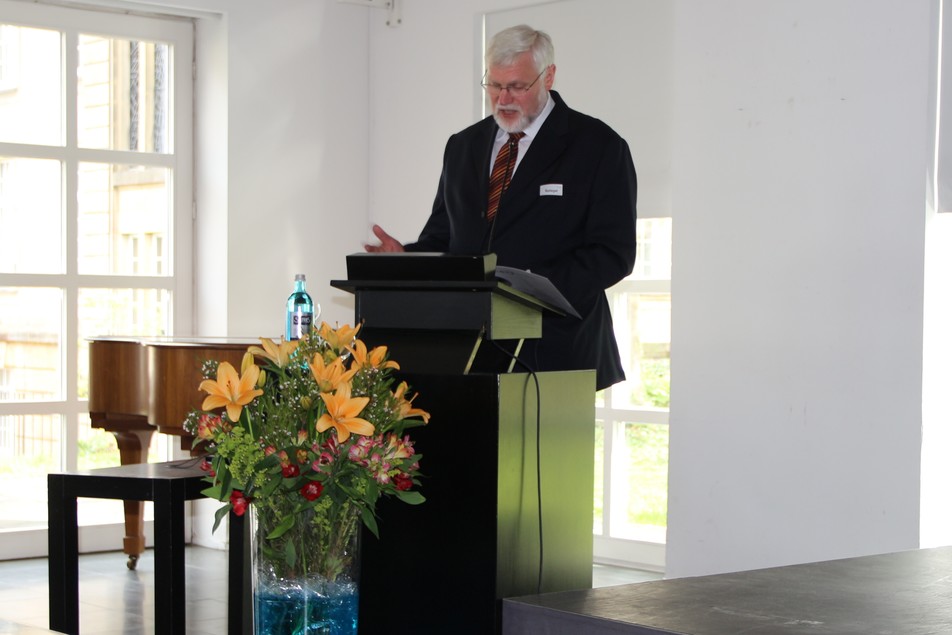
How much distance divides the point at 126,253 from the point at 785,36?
119 inches

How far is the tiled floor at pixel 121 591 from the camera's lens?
13.5ft

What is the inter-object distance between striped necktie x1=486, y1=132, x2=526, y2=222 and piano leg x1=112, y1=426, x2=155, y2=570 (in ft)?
7.97

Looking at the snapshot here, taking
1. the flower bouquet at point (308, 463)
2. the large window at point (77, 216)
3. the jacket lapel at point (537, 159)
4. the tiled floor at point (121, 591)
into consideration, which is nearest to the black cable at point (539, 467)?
the flower bouquet at point (308, 463)

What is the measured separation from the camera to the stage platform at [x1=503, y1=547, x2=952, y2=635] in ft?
4.08

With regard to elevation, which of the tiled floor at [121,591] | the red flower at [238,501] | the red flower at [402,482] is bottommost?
the tiled floor at [121,591]

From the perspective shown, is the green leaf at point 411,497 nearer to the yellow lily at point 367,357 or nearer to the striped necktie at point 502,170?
the yellow lily at point 367,357

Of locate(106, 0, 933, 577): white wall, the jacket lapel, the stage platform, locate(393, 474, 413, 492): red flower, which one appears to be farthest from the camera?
locate(106, 0, 933, 577): white wall

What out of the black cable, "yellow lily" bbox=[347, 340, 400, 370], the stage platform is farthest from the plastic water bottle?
the stage platform

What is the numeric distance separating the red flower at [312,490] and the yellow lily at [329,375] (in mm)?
136

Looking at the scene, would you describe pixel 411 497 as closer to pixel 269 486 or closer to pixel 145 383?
pixel 269 486

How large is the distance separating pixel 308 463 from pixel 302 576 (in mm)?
175

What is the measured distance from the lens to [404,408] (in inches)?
72.5

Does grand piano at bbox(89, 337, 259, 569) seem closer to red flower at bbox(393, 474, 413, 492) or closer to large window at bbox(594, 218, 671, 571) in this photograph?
large window at bbox(594, 218, 671, 571)

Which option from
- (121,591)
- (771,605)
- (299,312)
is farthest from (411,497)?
(299,312)
